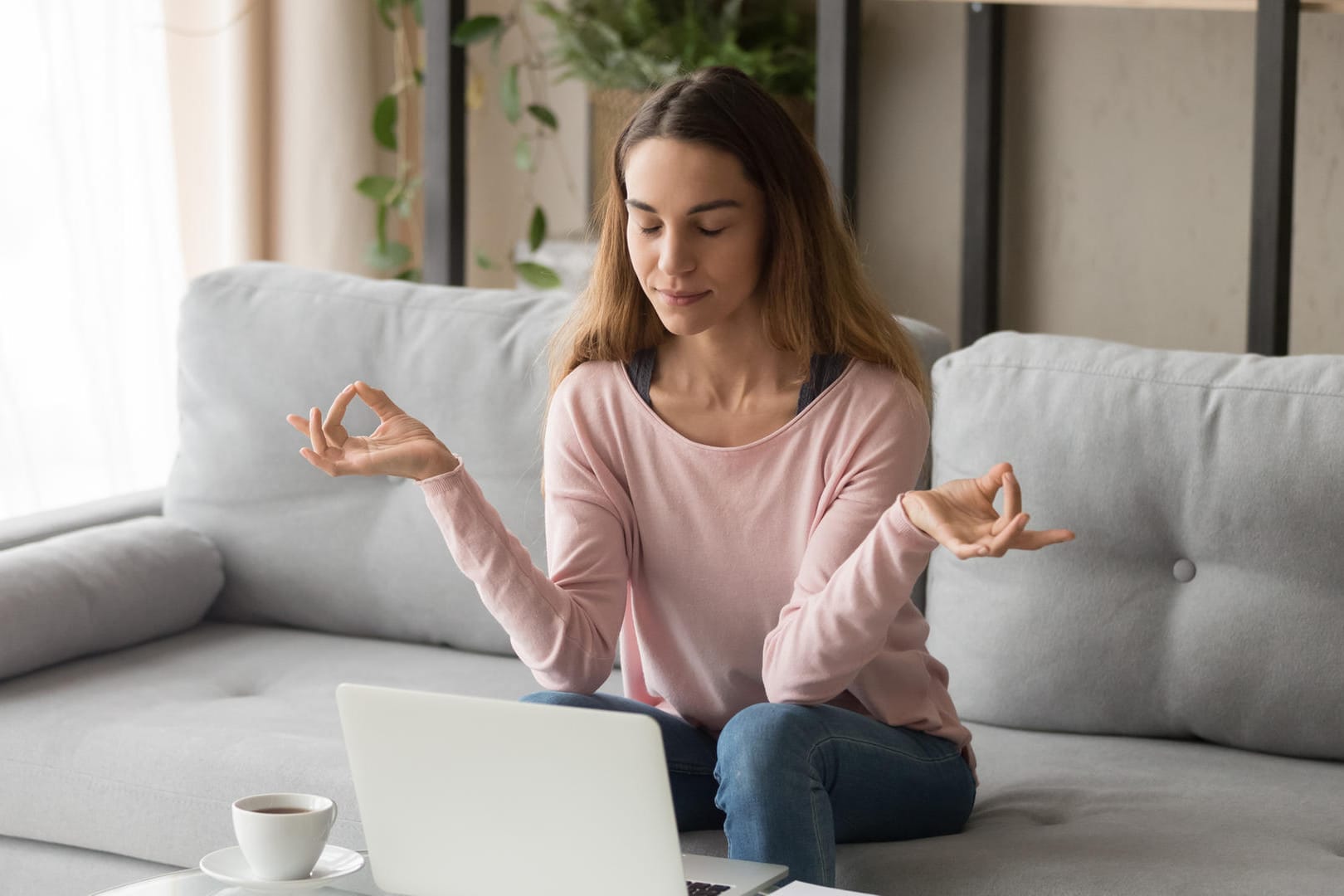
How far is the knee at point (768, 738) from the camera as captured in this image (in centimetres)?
124

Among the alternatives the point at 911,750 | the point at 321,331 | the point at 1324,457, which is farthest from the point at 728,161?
the point at 321,331

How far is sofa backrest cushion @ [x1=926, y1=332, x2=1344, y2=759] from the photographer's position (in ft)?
5.21

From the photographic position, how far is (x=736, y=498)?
142 centimetres

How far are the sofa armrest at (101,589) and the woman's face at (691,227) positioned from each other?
2.93 ft

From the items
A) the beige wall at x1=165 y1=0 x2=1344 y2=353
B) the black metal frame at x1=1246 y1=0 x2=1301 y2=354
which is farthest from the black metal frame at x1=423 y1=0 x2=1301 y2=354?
the beige wall at x1=165 y1=0 x2=1344 y2=353

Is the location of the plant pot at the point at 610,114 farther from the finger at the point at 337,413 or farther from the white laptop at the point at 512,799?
the white laptop at the point at 512,799

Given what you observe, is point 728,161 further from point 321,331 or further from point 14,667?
point 14,667

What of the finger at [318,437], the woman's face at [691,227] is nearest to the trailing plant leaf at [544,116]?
the woman's face at [691,227]

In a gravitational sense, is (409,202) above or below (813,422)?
above

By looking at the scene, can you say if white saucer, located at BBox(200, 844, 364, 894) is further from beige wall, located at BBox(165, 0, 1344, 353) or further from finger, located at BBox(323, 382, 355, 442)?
beige wall, located at BBox(165, 0, 1344, 353)

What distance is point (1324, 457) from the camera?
157cm

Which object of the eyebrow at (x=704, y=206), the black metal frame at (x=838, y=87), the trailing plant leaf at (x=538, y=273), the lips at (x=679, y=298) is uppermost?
the black metal frame at (x=838, y=87)

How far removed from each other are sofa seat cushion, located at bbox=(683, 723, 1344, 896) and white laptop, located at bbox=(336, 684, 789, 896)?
0.84 ft

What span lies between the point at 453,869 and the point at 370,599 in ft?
Result: 3.13
